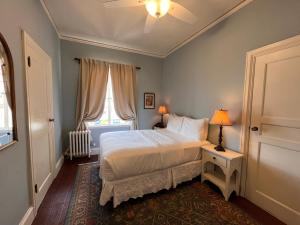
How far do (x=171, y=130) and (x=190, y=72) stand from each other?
140 cm

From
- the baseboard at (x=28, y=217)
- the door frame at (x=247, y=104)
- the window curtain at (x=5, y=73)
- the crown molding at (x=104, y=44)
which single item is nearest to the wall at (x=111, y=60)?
the crown molding at (x=104, y=44)

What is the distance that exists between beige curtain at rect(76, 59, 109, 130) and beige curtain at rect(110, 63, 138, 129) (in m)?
0.25

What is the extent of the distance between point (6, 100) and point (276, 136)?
286 centimetres

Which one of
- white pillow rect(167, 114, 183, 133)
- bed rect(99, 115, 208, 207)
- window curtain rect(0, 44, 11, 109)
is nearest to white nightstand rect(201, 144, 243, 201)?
bed rect(99, 115, 208, 207)

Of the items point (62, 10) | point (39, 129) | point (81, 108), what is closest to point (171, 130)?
point (81, 108)

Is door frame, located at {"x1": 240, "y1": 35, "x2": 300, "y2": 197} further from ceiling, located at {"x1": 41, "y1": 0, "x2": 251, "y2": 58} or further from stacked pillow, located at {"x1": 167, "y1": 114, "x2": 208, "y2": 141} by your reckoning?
ceiling, located at {"x1": 41, "y1": 0, "x2": 251, "y2": 58}

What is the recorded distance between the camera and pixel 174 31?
9.29 ft

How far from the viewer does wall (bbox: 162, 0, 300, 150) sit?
1.66 meters

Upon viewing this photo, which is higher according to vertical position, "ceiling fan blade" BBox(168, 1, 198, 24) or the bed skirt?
"ceiling fan blade" BBox(168, 1, 198, 24)

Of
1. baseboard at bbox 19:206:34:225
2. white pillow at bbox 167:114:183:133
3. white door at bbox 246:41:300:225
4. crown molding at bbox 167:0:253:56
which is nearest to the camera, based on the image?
baseboard at bbox 19:206:34:225

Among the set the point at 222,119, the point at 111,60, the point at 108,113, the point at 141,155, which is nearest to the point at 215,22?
the point at 222,119

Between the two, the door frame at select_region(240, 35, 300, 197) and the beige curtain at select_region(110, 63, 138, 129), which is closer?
the door frame at select_region(240, 35, 300, 197)

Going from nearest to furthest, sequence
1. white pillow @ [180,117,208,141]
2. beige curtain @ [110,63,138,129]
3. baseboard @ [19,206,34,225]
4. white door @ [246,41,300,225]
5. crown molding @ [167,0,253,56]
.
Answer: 1. baseboard @ [19,206,34,225]
2. white door @ [246,41,300,225]
3. crown molding @ [167,0,253,56]
4. white pillow @ [180,117,208,141]
5. beige curtain @ [110,63,138,129]

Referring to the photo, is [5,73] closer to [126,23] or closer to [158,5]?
[158,5]
